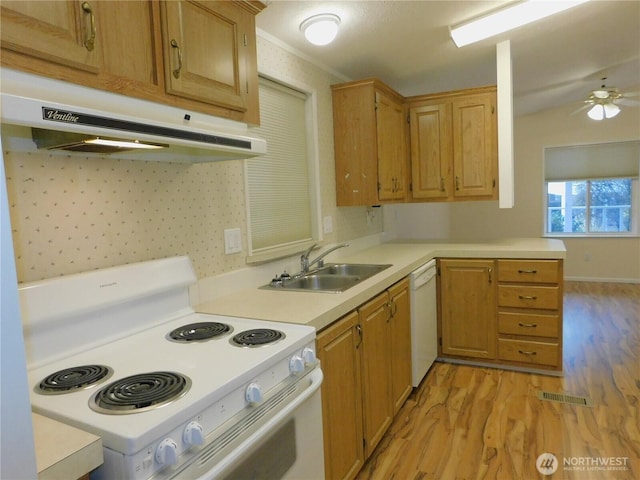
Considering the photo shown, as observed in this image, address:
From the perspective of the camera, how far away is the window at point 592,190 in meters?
5.86

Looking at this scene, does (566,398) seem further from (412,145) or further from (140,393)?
(140,393)

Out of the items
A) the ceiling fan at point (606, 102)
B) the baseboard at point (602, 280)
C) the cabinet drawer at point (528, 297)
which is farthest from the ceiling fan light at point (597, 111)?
the cabinet drawer at point (528, 297)

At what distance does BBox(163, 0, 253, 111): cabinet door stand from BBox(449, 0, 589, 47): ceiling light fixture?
1.58 metres

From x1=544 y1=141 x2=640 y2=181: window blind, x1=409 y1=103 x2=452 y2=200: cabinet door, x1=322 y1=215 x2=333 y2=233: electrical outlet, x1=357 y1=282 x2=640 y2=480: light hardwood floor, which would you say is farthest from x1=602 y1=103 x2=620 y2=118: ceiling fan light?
x1=322 y1=215 x2=333 y2=233: electrical outlet

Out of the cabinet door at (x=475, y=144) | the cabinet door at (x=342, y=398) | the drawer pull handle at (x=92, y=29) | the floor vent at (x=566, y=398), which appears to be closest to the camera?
the drawer pull handle at (x=92, y=29)

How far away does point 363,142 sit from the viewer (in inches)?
120

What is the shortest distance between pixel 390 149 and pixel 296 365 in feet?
7.64

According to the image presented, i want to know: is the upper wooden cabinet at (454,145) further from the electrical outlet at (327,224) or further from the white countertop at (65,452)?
the white countertop at (65,452)

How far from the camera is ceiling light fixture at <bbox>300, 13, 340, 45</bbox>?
2.19 metres

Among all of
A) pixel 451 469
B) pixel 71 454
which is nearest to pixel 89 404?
pixel 71 454

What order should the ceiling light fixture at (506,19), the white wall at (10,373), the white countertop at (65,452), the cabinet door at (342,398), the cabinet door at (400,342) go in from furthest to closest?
the ceiling light fixture at (506,19) < the cabinet door at (400,342) < the cabinet door at (342,398) < the white countertop at (65,452) < the white wall at (10,373)

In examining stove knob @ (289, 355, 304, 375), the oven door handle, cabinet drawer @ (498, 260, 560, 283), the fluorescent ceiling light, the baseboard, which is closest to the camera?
the oven door handle

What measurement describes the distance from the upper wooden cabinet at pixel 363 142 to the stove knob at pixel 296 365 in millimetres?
1920

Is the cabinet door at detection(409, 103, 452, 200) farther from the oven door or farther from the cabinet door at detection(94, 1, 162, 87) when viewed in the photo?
the cabinet door at detection(94, 1, 162, 87)
